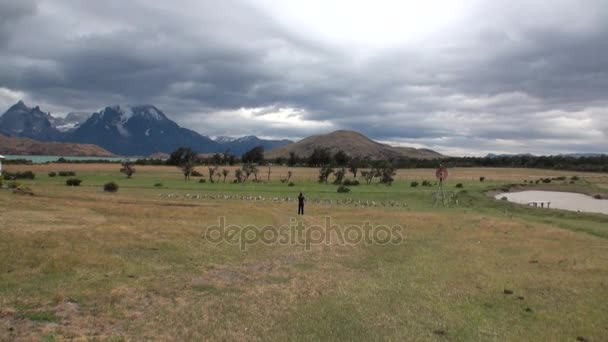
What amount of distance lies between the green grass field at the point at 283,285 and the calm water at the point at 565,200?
3249cm

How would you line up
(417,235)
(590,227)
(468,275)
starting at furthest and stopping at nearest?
1. (590,227)
2. (417,235)
3. (468,275)

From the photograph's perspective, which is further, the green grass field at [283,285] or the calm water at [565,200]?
the calm water at [565,200]

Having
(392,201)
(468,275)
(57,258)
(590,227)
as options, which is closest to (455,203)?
(392,201)

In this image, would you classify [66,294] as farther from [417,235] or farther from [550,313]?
[417,235]

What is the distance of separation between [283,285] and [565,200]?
210 feet

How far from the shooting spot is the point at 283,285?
15.8 m

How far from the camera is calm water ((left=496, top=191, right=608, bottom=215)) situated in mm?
55531

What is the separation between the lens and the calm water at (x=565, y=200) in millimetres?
55531

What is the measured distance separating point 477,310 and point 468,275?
458 cm

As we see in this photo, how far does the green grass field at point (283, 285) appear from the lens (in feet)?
37.2

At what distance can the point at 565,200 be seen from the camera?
66312 millimetres

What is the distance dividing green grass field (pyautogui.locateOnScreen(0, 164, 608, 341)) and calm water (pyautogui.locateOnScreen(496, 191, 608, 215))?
3249cm

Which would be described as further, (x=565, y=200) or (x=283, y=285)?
(x=565, y=200)

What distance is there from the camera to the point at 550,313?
13242 mm
